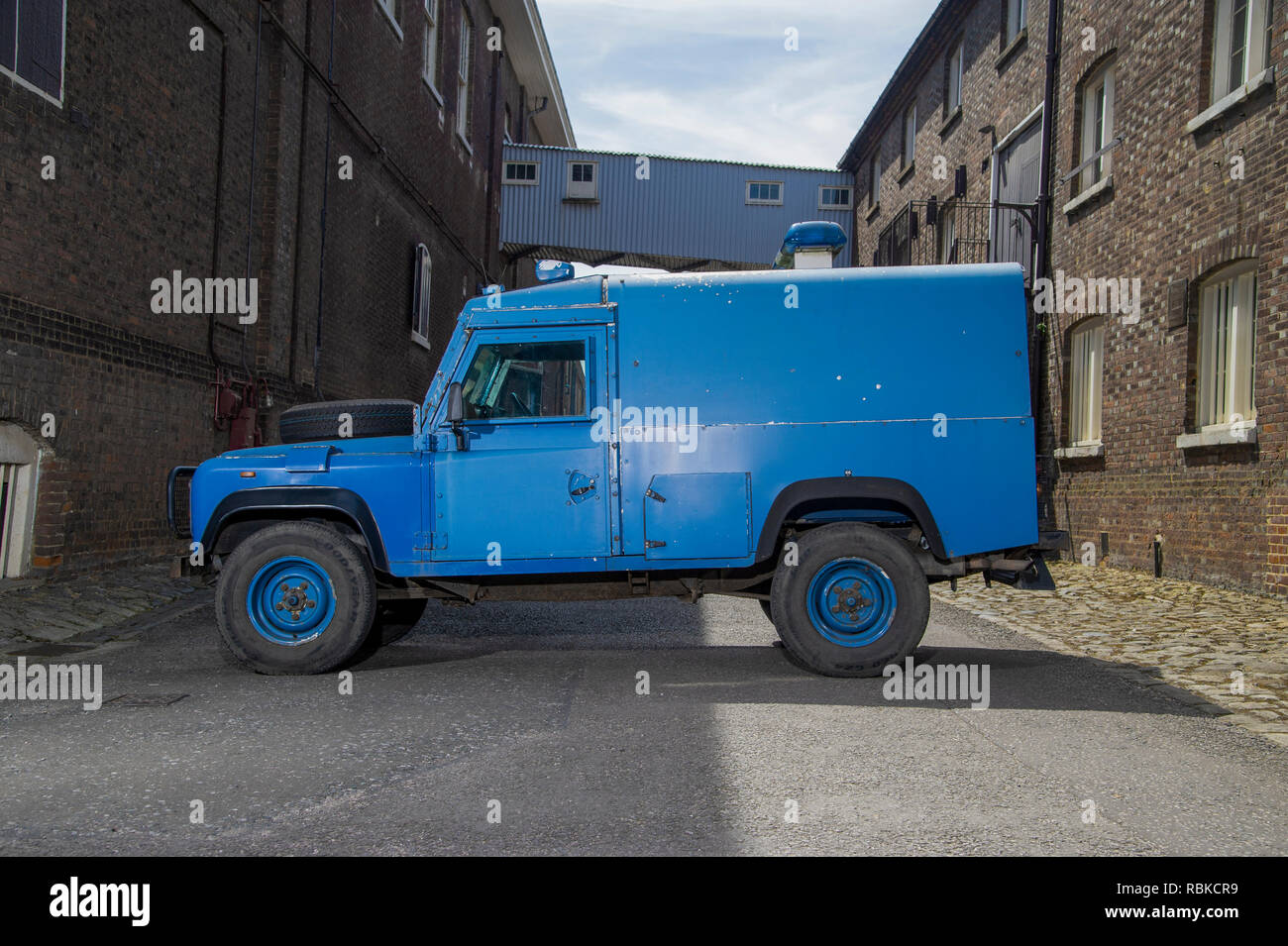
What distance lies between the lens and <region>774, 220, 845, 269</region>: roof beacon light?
7.45 meters

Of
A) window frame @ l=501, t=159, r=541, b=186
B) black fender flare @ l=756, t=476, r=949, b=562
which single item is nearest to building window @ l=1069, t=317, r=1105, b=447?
black fender flare @ l=756, t=476, r=949, b=562

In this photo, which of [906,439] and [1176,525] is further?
[1176,525]

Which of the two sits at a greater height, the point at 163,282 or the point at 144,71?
the point at 144,71

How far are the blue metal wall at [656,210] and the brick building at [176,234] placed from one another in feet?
25.6

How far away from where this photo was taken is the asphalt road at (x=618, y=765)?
319 centimetres

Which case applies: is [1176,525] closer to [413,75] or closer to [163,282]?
[163,282]

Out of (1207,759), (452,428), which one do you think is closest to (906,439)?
(1207,759)

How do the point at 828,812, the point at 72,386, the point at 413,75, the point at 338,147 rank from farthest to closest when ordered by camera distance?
1. the point at 413,75
2. the point at 338,147
3. the point at 72,386
4. the point at 828,812

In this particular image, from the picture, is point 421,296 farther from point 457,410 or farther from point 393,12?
point 457,410

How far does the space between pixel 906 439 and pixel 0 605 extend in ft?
20.9

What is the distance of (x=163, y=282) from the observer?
9938mm

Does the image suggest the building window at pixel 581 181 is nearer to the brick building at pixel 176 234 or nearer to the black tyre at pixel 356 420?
the brick building at pixel 176 234

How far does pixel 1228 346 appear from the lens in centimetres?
1023

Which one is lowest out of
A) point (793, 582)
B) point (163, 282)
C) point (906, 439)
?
point (793, 582)
